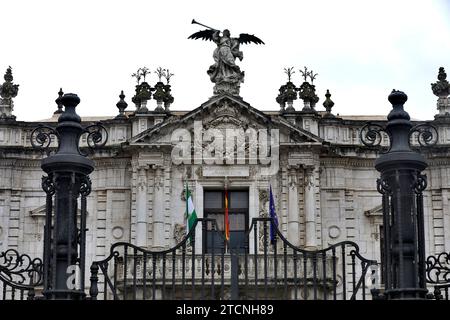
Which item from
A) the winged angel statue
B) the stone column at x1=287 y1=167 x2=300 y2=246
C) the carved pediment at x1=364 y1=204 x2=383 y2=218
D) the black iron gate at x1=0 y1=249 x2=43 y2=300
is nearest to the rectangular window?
the stone column at x1=287 y1=167 x2=300 y2=246

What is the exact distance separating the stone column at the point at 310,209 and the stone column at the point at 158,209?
4.18 meters

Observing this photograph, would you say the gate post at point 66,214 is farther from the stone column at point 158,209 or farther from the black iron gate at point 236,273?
the stone column at point 158,209

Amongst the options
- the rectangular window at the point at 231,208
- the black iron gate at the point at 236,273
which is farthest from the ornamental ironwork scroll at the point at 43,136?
the rectangular window at the point at 231,208

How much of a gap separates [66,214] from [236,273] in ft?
6.64

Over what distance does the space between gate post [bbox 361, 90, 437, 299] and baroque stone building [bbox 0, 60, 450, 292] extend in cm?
1495

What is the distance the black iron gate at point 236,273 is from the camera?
9.91m

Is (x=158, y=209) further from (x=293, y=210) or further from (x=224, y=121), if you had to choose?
(x=293, y=210)

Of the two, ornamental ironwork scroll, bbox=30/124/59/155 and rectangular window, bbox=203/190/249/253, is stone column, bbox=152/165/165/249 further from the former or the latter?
ornamental ironwork scroll, bbox=30/124/59/155

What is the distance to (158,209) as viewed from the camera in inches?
984

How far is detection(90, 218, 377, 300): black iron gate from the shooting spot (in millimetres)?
9906

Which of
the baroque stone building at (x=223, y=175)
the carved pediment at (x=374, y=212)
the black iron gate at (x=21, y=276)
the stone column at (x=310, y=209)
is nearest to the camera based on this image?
the black iron gate at (x=21, y=276)
